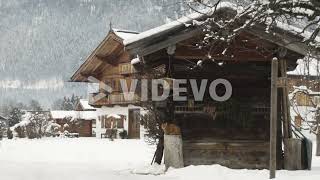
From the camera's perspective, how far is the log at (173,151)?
13680 mm

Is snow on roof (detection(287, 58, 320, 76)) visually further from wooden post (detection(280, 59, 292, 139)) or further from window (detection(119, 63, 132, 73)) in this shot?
window (detection(119, 63, 132, 73))

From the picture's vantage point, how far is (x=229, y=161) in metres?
14.1

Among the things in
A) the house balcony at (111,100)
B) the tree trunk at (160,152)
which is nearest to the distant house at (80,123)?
the house balcony at (111,100)

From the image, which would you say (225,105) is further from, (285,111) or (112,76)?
(112,76)

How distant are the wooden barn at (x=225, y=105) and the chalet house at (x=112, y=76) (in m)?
22.8

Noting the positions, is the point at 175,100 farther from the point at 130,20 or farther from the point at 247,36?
the point at 130,20

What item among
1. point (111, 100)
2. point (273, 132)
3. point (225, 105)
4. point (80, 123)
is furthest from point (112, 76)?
point (273, 132)

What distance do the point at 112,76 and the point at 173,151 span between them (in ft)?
89.0

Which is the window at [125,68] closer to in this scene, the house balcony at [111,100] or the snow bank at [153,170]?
the house balcony at [111,100]

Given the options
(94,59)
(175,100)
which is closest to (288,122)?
(175,100)

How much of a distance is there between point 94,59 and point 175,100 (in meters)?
25.6

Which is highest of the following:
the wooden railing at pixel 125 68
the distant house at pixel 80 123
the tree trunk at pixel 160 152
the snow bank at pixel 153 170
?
the wooden railing at pixel 125 68

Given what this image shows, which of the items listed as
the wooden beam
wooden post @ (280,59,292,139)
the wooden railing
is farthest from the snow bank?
the wooden beam

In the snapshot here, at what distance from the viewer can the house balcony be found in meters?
39.2
